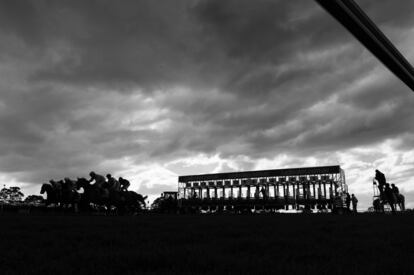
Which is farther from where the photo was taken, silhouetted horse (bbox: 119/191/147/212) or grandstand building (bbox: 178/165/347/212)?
grandstand building (bbox: 178/165/347/212)

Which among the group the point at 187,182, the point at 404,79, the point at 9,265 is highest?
the point at 187,182

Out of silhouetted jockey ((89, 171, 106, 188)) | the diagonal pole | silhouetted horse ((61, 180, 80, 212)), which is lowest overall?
the diagonal pole

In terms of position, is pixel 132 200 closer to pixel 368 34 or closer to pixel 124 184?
pixel 124 184

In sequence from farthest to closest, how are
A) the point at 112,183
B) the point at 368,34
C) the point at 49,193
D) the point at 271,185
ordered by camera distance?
the point at 271,185 → the point at 112,183 → the point at 49,193 → the point at 368,34

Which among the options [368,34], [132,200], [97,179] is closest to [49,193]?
[97,179]

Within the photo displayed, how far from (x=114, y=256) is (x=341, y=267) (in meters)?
2.09

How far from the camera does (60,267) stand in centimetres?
318

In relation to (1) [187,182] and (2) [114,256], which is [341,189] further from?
(2) [114,256]

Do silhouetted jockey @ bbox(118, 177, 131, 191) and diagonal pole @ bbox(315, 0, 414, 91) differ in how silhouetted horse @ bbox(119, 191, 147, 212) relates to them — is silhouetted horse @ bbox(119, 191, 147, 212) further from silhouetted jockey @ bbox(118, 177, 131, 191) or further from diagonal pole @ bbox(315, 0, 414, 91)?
diagonal pole @ bbox(315, 0, 414, 91)

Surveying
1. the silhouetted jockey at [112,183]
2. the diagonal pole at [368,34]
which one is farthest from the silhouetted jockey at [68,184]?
the diagonal pole at [368,34]

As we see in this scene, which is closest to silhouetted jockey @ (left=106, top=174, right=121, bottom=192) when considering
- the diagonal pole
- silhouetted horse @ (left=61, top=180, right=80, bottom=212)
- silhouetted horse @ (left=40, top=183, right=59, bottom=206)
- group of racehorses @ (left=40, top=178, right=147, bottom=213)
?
group of racehorses @ (left=40, top=178, right=147, bottom=213)

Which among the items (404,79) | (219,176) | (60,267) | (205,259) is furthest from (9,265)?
(219,176)

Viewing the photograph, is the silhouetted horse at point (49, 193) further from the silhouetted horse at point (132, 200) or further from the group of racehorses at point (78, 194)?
the silhouetted horse at point (132, 200)

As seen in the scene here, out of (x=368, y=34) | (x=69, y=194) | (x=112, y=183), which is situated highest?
(x=112, y=183)
